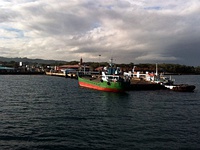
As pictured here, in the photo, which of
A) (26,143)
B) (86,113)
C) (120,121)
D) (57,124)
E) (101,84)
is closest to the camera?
(26,143)

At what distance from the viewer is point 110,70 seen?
81500 mm

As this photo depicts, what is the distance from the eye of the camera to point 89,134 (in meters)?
24.6

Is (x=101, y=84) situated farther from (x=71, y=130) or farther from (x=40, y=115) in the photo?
(x=71, y=130)

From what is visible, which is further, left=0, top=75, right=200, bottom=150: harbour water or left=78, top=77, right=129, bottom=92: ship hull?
left=78, top=77, right=129, bottom=92: ship hull

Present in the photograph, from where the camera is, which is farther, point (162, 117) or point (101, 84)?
point (101, 84)

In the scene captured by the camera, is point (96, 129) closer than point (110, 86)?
Yes

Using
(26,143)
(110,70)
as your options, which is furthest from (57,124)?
(110,70)

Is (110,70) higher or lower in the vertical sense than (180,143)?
higher

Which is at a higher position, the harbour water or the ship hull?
the ship hull

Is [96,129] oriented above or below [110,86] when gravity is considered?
below

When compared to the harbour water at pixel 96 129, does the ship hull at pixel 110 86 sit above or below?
above

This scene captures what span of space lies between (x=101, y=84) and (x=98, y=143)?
45218 mm

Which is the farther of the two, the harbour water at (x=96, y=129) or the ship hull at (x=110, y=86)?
the ship hull at (x=110, y=86)

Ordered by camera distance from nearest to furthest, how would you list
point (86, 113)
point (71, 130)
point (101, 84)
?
point (71, 130) → point (86, 113) → point (101, 84)
